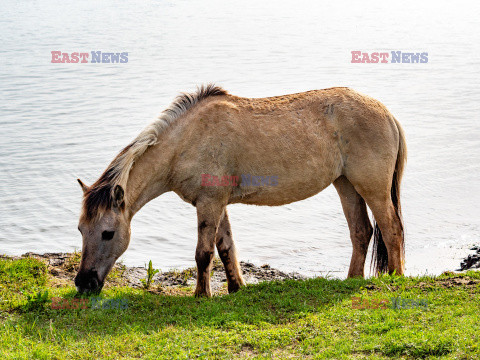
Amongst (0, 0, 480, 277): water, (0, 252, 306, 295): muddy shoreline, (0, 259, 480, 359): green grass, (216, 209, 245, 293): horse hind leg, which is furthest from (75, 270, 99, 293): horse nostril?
(0, 0, 480, 277): water

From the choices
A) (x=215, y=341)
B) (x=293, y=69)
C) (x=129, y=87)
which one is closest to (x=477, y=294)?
(x=215, y=341)

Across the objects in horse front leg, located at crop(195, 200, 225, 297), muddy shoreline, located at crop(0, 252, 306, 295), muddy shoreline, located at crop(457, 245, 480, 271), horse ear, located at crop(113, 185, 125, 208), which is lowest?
muddy shoreline, located at crop(0, 252, 306, 295)

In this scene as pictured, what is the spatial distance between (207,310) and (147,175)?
69.5 inches

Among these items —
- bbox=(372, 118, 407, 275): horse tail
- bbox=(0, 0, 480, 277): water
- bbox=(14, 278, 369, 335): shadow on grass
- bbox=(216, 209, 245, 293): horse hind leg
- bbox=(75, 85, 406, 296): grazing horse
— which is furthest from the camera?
bbox=(0, 0, 480, 277): water

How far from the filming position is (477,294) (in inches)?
255

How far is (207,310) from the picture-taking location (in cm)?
644

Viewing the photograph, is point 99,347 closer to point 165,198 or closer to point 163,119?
point 163,119

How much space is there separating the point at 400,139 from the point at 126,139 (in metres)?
9.15

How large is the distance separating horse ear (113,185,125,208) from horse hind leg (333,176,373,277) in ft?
9.90

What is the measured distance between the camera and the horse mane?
670 cm

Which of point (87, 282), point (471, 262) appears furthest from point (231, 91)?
point (87, 282)

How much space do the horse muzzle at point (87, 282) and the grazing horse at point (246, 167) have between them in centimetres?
1

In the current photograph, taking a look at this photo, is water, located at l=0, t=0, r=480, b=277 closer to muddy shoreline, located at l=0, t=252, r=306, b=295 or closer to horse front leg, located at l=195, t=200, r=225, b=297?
muddy shoreline, located at l=0, t=252, r=306, b=295

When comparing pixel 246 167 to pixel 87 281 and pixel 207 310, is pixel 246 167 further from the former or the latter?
pixel 87 281
